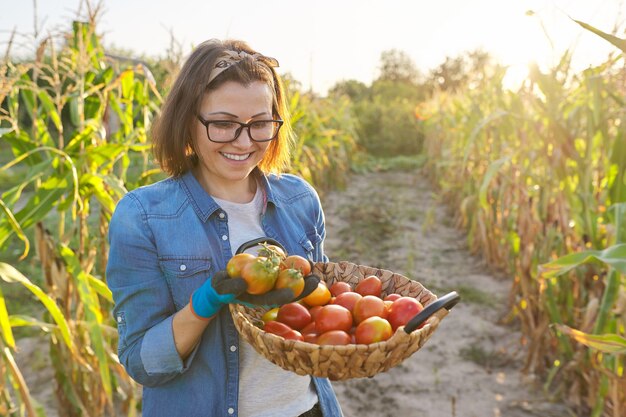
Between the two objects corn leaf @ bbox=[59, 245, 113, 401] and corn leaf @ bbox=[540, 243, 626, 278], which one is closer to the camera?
corn leaf @ bbox=[540, 243, 626, 278]

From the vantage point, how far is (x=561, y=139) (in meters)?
2.76

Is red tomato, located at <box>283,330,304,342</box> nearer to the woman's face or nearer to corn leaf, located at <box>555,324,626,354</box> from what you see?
the woman's face

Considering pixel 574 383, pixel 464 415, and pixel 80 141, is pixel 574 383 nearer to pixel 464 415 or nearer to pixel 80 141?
pixel 464 415

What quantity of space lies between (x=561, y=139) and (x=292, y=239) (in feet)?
6.14

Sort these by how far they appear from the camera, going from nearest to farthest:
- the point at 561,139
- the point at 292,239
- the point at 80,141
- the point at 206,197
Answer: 1. the point at 206,197
2. the point at 292,239
3. the point at 80,141
4. the point at 561,139

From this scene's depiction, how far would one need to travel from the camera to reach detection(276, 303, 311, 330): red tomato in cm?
131

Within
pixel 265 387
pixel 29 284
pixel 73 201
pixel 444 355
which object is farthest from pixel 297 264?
pixel 444 355

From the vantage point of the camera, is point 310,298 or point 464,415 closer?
point 310,298

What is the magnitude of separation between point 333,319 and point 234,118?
0.53 meters

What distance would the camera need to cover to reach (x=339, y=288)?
1.47m

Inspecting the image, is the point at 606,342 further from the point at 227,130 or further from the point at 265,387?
the point at 227,130

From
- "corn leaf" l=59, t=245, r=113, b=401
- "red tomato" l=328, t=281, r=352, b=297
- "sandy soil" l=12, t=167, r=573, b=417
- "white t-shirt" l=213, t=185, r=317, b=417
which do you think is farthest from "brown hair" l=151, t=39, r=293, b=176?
"sandy soil" l=12, t=167, r=573, b=417


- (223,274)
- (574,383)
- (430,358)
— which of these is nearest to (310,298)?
(223,274)

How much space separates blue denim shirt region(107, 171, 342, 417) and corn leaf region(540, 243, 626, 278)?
3.28ft
